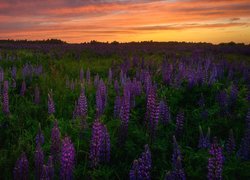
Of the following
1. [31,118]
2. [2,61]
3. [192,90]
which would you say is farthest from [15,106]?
[2,61]

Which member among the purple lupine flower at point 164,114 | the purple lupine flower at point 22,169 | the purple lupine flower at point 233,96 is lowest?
the purple lupine flower at point 22,169

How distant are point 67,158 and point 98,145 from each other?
0.57 m

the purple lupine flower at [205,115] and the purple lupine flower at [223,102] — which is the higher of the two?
the purple lupine flower at [223,102]

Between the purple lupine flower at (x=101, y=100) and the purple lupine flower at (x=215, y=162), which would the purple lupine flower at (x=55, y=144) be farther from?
the purple lupine flower at (x=215, y=162)

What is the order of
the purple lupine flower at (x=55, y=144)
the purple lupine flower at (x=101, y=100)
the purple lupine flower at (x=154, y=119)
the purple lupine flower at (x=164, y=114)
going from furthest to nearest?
the purple lupine flower at (x=101, y=100), the purple lupine flower at (x=164, y=114), the purple lupine flower at (x=154, y=119), the purple lupine flower at (x=55, y=144)

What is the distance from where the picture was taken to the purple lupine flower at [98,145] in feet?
12.1

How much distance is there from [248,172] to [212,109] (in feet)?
8.28

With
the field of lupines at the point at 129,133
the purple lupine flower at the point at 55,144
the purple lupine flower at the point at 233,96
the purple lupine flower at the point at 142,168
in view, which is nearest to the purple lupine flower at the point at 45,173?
the field of lupines at the point at 129,133

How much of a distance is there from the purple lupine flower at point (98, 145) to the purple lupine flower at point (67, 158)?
0.41m

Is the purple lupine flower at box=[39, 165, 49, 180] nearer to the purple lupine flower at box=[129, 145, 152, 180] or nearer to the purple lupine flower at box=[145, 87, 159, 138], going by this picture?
the purple lupine flower at box=[129, 145, 152, 180]

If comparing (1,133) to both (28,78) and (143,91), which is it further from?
(28,78)

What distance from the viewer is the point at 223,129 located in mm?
5574

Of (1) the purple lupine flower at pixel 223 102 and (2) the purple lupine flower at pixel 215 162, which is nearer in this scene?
(2) the purple lupine flower at pixel 215 162

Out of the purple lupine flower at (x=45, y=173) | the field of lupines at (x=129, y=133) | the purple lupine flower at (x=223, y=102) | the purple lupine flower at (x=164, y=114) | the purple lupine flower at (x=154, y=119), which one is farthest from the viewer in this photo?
the purple lupine flower at (x=223, y=102)
